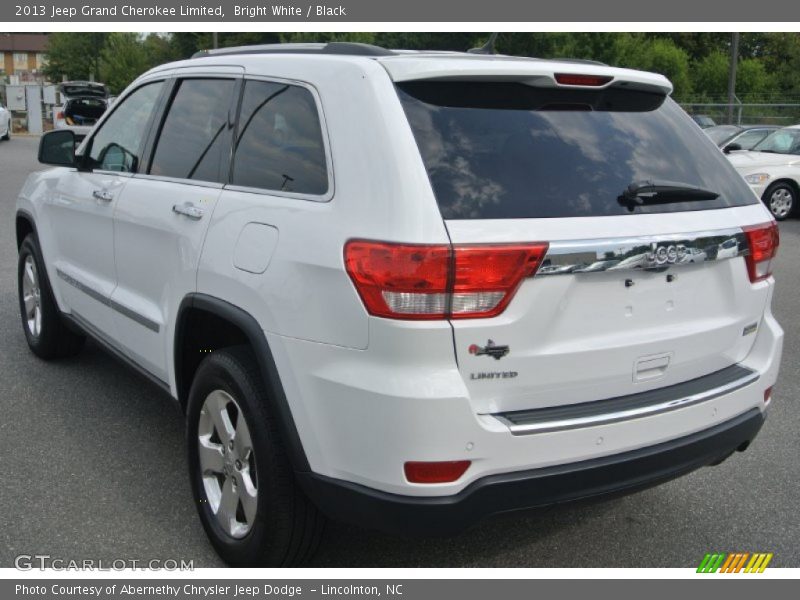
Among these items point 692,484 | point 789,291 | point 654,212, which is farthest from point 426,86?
point 789,291

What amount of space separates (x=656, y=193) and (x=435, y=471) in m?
1.22

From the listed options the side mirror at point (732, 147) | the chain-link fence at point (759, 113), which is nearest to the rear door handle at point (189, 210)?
the side mirror at point (732, 147)

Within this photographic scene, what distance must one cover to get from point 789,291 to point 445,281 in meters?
7.29

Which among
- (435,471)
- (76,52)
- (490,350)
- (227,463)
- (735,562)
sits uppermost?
(76,52)

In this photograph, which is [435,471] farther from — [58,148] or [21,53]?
[21,53]

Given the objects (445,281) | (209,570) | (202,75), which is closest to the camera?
(445,281)

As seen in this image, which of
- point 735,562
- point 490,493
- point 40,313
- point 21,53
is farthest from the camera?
point 21,53

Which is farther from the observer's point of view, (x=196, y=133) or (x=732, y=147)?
(x=732, y=147)

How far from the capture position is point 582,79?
9.98ft

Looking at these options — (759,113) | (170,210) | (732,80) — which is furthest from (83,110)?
(170,210)

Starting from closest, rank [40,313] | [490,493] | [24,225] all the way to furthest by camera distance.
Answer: [490,493] < [40,313] < [24,225]

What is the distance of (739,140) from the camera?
16766 millimetres

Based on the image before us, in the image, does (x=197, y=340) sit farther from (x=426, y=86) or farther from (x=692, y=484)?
(x=692, y=484)

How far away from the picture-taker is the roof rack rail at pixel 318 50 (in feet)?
10.0
